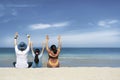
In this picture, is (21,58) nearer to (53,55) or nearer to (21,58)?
(21,58)

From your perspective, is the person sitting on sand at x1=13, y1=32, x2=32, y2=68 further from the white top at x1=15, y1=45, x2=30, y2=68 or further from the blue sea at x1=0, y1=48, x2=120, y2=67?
the blue sea at x1=0, y1=48, x2=120, y2=67

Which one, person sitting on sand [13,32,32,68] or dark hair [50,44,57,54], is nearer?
person sitting on sand [13,32,32,68]

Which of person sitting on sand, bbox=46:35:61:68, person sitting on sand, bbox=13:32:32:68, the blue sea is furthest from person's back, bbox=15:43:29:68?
the blue sea
